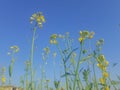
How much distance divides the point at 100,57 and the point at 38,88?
2.49m

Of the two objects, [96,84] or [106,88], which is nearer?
[106,88]

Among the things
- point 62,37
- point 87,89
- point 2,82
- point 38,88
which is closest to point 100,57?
point 87,89

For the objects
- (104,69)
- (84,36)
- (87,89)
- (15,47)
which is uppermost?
(15,47)

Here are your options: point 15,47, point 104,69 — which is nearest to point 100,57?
point 104,69

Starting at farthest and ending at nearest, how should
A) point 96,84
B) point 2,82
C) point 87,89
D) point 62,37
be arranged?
point 2,82 < point 62,37 < point 96,84 < point 87,89

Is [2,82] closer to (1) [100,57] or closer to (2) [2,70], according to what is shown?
(2) [2,70]

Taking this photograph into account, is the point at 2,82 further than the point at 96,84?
Yes

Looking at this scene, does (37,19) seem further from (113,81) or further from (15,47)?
(113,81)

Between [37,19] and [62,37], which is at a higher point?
[37,19]

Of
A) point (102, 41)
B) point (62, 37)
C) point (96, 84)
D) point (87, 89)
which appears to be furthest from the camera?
point (102, 41)

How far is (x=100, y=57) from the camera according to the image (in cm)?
369

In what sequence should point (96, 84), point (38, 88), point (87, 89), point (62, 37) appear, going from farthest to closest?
point (38, 88)
point (62, 37)
point (96, 84)
point (87, 89)

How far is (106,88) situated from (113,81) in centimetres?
44

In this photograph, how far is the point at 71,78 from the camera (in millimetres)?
3352
